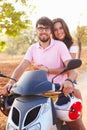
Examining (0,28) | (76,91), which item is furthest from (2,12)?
(76,91)

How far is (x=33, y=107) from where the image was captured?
9.37 ft

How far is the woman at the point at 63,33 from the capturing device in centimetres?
451

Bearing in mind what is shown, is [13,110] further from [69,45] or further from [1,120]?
[1,120]

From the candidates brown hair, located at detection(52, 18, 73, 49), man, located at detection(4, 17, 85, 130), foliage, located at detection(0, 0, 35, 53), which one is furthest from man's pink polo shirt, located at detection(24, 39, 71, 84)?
foliage, located at detection(0, 0, 35, 53)

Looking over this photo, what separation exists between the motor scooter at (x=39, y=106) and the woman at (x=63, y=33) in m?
1.45

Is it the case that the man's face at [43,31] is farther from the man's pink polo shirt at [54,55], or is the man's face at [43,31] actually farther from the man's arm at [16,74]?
the man's arm at [16,74]

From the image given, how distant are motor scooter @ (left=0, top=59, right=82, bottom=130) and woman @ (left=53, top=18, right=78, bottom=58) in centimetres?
145

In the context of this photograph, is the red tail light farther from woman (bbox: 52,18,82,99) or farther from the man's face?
woman (bbox: 52,18,82,99)

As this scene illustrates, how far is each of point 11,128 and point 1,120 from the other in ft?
14.5

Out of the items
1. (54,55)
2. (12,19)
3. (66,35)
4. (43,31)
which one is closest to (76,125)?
(54,55)

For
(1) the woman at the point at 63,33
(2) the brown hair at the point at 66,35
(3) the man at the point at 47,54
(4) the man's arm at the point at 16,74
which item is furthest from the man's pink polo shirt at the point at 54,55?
(2) the brown hair at the point at 66,35

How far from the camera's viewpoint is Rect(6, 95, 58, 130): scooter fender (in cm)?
282

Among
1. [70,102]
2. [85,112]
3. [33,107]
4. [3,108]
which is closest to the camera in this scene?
[33,107]

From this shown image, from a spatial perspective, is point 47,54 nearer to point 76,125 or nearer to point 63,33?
point 76,125
